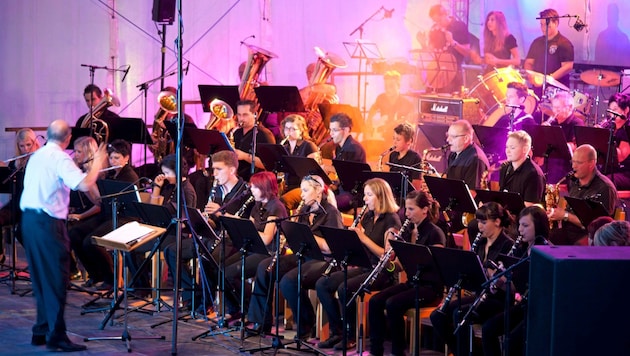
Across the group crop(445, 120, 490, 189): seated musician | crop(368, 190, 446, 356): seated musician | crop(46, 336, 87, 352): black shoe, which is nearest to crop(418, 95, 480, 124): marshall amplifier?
crop(445, 120, 490, 189): seated musician

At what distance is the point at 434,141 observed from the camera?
9.72m

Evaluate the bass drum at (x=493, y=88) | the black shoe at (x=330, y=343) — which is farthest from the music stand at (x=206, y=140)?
the bass drum at (x=493, y=88)

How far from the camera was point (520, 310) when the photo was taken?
20.8 ft

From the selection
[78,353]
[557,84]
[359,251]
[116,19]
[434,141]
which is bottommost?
[78,353]

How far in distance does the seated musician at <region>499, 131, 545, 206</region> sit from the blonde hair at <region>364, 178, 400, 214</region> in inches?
50.9

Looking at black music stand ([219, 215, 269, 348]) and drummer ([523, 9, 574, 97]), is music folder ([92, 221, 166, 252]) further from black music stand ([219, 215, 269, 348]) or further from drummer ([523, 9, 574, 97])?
drummer ([523, 9, 574, 97])

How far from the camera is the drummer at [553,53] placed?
10.7 metres

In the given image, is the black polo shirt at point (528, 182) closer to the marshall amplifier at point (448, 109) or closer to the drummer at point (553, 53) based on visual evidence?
the drummer at point (553, 53)

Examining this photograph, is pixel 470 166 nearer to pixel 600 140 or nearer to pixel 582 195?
pixel 582 195

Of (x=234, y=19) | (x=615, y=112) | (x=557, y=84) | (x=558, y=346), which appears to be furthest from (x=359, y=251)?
(x=234, y=19)

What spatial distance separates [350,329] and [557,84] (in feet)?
15.1

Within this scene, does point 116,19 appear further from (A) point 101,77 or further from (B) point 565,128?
(B) point 565,128

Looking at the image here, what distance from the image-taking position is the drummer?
10719 millimetres

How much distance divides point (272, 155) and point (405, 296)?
2.83 m
